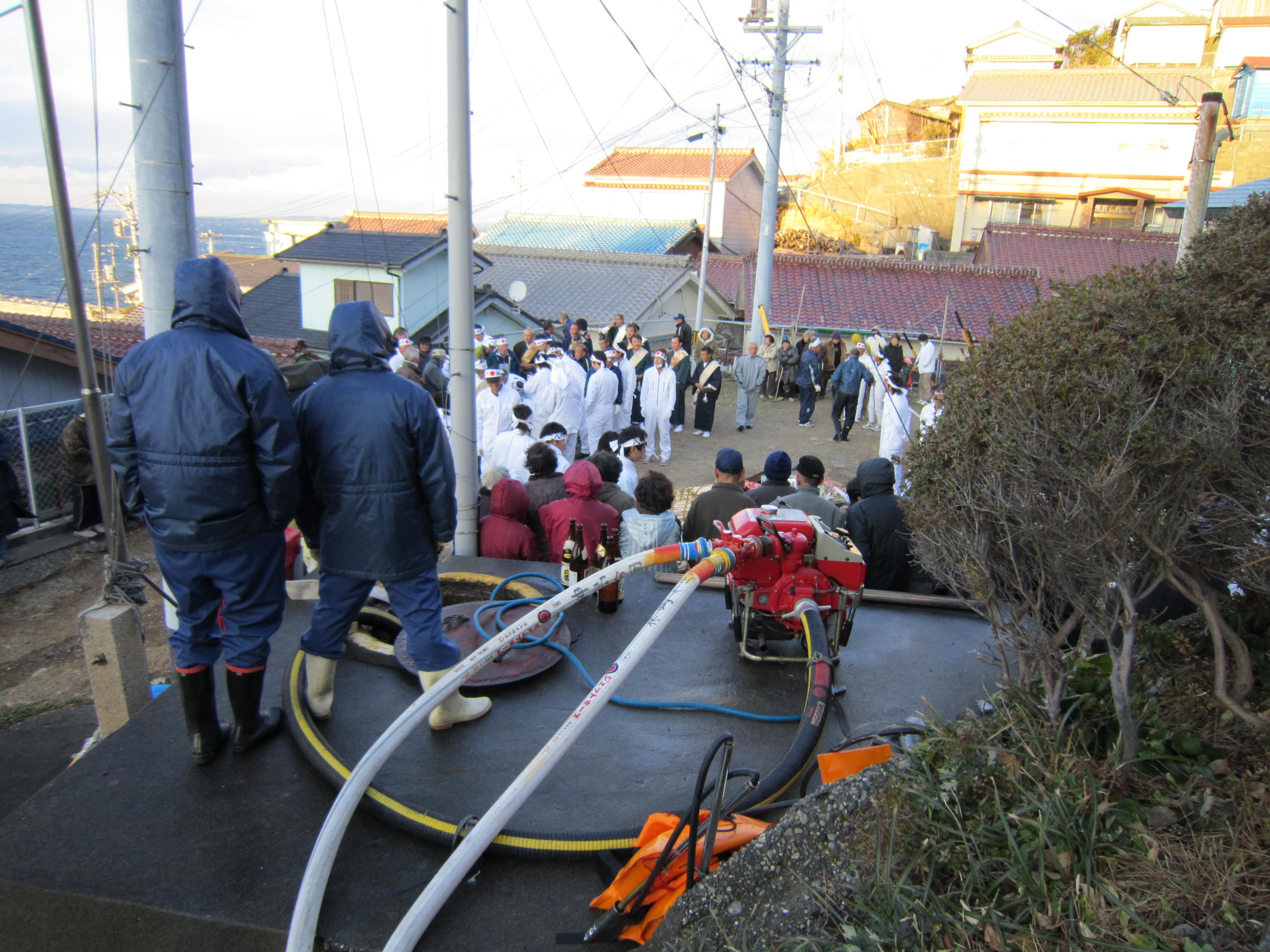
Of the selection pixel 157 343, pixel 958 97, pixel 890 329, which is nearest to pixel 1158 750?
pixel 157 343

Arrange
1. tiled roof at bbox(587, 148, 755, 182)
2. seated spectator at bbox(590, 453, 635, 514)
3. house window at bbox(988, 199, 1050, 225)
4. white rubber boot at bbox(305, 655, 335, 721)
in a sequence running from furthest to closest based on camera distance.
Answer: tiled roof at bbox(587, 148, 755, 182) < house window at bbox(988, 199, 1050, 225) < seated spectator at bbox(590, 453, 635, 514) < white rubber boot at bbox(305, 655, 335, 721)

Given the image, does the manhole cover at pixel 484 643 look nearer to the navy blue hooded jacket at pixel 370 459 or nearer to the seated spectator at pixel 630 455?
the navy blue hooded jacket at pixel 370 459

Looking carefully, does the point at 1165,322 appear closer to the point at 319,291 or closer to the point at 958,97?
the point at 319,291

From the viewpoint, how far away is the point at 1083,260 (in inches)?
1000

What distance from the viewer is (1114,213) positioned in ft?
110

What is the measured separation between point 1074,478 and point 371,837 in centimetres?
286

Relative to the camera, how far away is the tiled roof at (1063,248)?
24469 millimetres

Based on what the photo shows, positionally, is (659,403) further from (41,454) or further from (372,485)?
(372,485)

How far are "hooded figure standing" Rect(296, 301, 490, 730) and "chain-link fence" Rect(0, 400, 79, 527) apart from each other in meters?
7.74

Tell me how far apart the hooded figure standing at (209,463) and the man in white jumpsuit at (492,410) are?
7.24 meters

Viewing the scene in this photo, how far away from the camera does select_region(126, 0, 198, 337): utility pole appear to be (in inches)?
172

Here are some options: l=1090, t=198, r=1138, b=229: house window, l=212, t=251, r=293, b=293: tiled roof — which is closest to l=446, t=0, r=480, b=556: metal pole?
l=1090, t=198, r=1138, b=229: house window

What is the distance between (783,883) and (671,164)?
37904 millimetres

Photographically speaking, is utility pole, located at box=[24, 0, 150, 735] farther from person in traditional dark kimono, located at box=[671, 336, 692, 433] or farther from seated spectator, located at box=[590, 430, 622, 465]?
person in traditional dark kimono, located at box=[671, 336, 692, 433]
